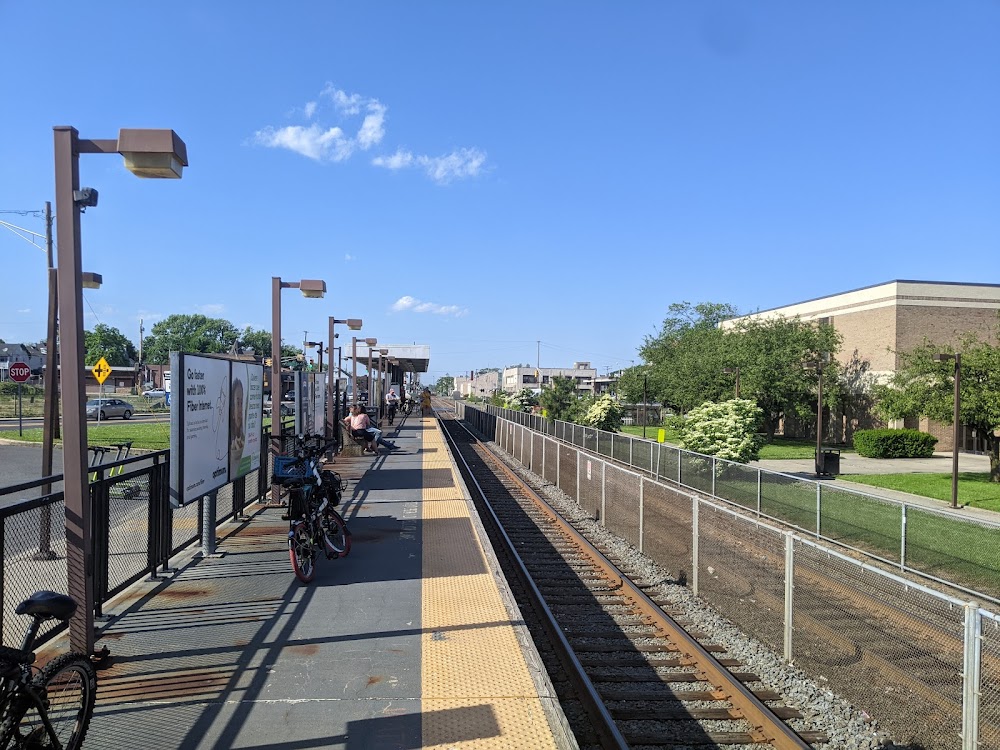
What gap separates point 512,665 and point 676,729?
4.59 feet

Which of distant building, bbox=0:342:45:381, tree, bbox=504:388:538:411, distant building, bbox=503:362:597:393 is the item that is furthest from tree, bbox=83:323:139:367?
tree, bbox=504:388:538:411

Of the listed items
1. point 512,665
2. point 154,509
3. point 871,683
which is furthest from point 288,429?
point 871,683

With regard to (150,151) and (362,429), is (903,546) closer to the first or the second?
(150,151)

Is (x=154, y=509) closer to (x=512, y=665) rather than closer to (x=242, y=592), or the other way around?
(x=242, y=592)

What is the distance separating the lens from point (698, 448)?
69.6 ft

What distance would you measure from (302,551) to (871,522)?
9.31 meters

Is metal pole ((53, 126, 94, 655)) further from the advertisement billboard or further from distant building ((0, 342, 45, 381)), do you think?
distant building ((0, 342, 45, 381))

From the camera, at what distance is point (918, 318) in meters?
39.7

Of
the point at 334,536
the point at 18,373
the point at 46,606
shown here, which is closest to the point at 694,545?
the point at 334,536

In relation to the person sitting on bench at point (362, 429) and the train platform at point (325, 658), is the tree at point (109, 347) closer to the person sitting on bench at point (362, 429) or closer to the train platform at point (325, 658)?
the person sitting on bench at point (362, 429)

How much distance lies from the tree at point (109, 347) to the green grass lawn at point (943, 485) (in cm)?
13225

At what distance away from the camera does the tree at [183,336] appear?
6134 inches

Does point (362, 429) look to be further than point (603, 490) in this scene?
Yes

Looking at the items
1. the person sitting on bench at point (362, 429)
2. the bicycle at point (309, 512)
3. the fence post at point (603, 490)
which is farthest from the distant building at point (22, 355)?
the bicycle at point (309, 512)
